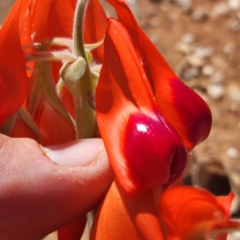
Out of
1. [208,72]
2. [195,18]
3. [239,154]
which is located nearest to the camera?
[239,154]

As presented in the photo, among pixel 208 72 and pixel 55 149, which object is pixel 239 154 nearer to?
pixel 208 72

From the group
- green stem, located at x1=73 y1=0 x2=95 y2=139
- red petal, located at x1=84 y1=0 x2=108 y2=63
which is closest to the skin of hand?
green stem, located at x1=73 y1=0 x2=95 y2=139

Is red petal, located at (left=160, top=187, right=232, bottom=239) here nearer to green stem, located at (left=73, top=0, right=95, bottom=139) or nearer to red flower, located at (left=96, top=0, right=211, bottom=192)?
red flower, located at (left=96, top=0, right=211, bottom=192)

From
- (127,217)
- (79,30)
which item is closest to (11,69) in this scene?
(79,30)

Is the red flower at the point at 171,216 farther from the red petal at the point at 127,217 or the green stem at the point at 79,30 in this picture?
the green stem at the point at 79,30

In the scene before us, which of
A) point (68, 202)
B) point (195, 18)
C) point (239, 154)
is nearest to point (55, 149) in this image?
point (68, 202)

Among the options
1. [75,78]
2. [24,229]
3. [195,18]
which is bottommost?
[195,18]
